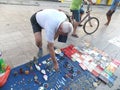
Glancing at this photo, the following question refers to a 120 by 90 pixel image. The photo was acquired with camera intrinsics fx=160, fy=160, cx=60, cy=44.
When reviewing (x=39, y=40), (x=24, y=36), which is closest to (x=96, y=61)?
(x=39, y=40)

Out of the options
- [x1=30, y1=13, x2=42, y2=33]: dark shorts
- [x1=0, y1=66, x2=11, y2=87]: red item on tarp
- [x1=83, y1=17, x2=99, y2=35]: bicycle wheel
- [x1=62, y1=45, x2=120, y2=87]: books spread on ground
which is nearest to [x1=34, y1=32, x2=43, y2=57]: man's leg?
[x1=30, y1=13, x2=42, y2=33]: dark shorts

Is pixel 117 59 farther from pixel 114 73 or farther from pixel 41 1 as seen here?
pixel 41 1

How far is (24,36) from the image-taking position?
386cm

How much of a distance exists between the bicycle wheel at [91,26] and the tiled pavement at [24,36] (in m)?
0.13

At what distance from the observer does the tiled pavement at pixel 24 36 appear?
3152mm

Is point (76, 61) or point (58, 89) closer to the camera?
point (58, 89)

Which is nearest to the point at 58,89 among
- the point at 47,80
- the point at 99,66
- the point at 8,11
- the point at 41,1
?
the point at 47,80

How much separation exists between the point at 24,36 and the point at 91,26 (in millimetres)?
1916

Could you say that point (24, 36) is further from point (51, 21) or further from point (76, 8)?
point (51, 21)

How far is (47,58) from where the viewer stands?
3178 millimetres

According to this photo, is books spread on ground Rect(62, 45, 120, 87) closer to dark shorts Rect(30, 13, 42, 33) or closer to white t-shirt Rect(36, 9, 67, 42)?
dark shorts Rect(30, 13, 42, 33)

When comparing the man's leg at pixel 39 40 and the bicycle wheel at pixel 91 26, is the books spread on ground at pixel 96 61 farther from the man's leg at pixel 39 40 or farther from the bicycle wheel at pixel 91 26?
the bicycle wheel at pixel 91 26

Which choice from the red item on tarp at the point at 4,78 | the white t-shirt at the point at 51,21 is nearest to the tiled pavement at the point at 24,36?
the red item on tarp at the point at 4,78

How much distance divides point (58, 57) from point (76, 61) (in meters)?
0.38
